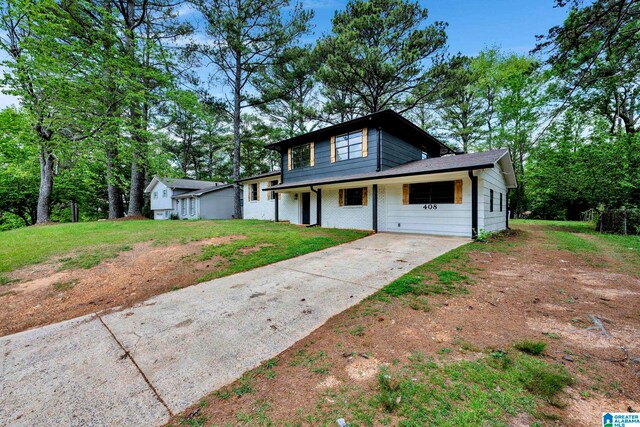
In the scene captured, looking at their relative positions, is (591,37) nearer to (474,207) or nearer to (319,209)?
(474,207)

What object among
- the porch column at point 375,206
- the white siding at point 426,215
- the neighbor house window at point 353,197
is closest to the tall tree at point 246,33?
the neighbor house window at point 353,197

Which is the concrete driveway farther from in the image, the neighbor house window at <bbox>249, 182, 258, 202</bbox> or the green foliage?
the neighbor house window at <bbox>249, 182, 258, 202</bbox>

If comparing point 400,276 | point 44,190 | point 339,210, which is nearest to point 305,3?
point 339,210

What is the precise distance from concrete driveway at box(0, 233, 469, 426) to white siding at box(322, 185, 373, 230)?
6262 millimetres

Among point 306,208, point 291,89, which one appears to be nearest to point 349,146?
point 306,208

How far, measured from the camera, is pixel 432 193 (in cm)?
938

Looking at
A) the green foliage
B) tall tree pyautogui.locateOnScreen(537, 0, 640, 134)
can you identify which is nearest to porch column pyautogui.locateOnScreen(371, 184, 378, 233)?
tall tree pyautogui.locateOnScreen(537, 0, 640, 134)

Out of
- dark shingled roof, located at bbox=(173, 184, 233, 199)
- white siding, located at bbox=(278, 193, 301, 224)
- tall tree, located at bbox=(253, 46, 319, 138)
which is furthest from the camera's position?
dark shingled roof, located at bbox=(173, 184, 233, 199)

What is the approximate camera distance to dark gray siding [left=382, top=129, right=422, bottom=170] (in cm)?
1048

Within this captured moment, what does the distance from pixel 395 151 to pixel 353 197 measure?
2798 mm

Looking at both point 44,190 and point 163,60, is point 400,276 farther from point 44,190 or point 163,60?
point 44,190

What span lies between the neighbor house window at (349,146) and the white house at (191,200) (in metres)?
12.6

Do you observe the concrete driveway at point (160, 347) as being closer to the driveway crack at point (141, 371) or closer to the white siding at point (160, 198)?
the driveway crack at point (141, 371)

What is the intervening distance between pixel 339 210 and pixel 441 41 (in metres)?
10.7
